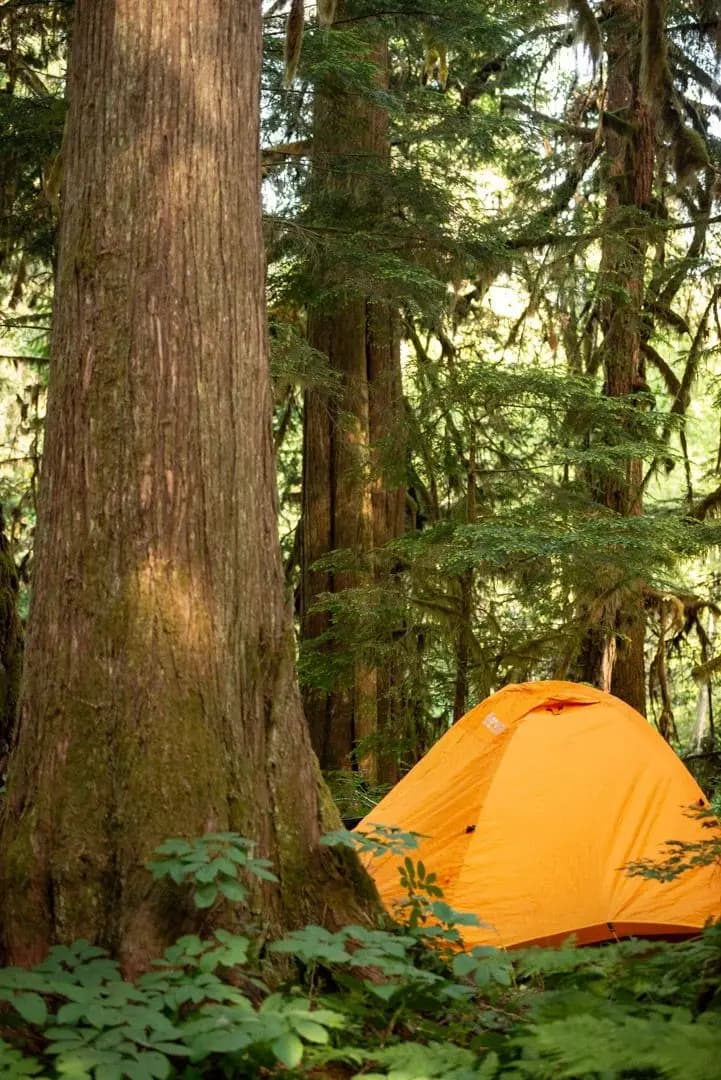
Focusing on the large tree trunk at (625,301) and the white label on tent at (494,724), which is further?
the large tree trunk at (625,301)

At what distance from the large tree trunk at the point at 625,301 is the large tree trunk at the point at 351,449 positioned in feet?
5.79

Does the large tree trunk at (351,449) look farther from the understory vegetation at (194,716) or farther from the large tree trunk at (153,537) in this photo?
the large tree trunk at (153,537)

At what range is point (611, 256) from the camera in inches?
389

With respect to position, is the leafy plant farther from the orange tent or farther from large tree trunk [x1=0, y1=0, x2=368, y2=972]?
the orange tent

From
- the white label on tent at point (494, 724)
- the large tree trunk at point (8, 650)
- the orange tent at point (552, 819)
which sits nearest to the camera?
the orange tent at point (552, 819)

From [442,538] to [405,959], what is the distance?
519 centimetres

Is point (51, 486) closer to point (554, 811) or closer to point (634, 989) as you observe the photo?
point (634, 989)

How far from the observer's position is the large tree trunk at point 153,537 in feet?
12.2

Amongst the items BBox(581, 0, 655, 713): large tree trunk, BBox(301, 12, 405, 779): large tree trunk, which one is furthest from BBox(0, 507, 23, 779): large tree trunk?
BBox(581, 0, 655, 713): large tree trunk

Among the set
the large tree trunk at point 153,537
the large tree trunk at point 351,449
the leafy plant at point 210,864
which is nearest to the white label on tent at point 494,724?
the large tree trunk at point 351,449

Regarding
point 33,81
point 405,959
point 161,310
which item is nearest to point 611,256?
point 33,81

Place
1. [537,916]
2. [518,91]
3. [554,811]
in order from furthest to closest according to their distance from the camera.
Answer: [518,91], [554,811], [537,916]

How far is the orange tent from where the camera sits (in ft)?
19.4

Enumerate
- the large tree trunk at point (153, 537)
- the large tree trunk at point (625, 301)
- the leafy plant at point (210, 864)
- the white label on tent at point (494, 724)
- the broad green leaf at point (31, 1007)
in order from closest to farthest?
the broad green leaf at point (31, 1007), the leafy plant at point (210, 864), the large tree trunk at point (153, 537), the white label on tent at point (494, 724), the large tree trunk at point (625, 301)
